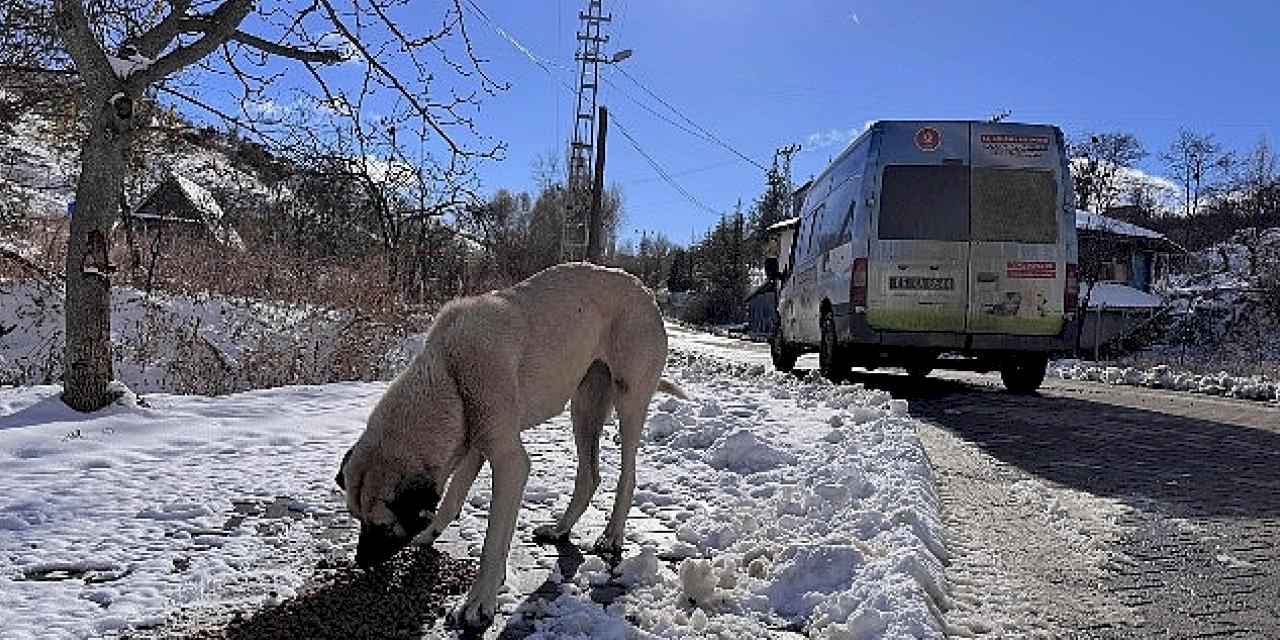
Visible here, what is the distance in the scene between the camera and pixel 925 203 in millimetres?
12031

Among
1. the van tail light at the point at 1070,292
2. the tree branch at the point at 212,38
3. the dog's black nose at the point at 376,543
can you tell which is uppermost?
the tree branch at the point at 212,38

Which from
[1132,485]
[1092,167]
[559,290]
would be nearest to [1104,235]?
[1092,167]

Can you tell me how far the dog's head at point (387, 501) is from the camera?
353 cm

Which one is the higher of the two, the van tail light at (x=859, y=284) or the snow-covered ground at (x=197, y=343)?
the van tail light at (x=859, y=284)

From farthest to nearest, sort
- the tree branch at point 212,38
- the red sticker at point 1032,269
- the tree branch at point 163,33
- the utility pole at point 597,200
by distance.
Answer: the utility pole at point 597,200 → the red sticker at point 1032,269 → the tree branch at point 163,33 → the tree branch at point 212,38

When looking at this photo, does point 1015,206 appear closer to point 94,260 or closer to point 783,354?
point 783,354

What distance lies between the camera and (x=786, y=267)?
60.2 ft

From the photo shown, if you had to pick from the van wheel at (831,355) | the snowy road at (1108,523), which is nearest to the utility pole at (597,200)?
the van wheel at (831,355)

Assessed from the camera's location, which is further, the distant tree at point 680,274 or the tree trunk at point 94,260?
the distant tree at point 680,274

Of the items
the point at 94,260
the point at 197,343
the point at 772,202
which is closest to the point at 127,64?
the point at 94,260

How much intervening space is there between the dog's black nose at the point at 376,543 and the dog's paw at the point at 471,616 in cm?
31

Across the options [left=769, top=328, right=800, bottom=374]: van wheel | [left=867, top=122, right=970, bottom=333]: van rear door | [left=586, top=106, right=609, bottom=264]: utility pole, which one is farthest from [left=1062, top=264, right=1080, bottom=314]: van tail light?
[left=586, top=106, right=609, bottom=264]: utility pole

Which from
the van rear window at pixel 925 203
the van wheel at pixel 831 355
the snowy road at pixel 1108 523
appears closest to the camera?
the snowy road at pixel 1108 523

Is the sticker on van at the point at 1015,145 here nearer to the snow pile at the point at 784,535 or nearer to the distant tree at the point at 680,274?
the snow pile at the point at 784,535
